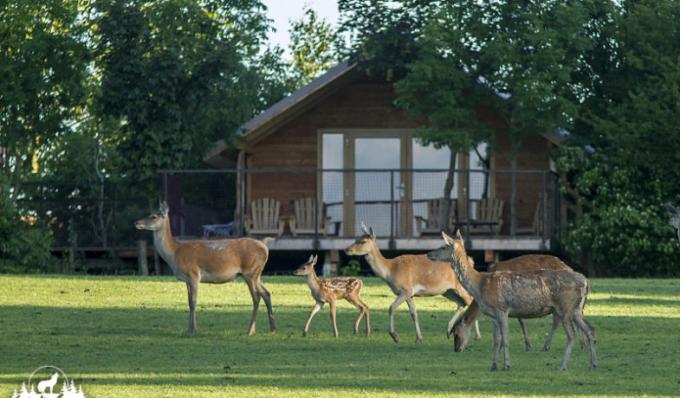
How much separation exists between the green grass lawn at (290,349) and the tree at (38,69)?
522 inches

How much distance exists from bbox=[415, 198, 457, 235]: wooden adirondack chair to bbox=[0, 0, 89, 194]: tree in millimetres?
9520

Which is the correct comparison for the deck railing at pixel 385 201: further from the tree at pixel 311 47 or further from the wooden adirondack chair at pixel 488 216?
the tree at pixel 311 47

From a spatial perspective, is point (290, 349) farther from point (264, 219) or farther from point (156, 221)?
point (264, 219)

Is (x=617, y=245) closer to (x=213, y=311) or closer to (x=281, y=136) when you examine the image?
(x=281, y=136)

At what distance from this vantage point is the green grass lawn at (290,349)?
53.8 ft

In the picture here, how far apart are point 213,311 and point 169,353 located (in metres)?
5.92

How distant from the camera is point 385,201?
1561 inches

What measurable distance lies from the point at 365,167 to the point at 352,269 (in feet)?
13.0

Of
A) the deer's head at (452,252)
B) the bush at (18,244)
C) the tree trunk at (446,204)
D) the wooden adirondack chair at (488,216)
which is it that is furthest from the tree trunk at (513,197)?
the deer's head at (452,252)

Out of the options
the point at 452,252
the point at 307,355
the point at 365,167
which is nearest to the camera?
the point at 452,252

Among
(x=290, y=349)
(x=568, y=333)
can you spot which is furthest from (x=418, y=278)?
(x=568, y=333)

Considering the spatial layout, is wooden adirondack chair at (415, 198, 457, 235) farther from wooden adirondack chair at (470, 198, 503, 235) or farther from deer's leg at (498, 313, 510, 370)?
deer's leg at (498, 313, 510, 370)

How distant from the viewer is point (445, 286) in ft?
70.7

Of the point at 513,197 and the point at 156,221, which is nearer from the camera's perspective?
the point at 156,221
